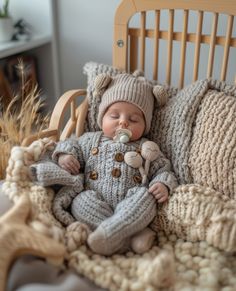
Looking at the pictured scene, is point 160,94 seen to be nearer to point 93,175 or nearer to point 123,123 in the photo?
point 123,123

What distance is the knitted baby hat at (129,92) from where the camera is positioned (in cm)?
114

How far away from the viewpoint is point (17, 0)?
1840mm

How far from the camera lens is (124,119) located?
3.70 feet

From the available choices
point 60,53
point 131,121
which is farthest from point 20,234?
point 60,53

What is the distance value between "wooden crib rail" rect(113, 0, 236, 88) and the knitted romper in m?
0.34

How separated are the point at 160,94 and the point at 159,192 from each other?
0.33m

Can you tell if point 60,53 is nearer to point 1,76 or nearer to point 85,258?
point 1,76

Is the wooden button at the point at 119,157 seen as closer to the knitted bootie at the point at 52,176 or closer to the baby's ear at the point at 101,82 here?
the knitted bootie at the point at 52,176

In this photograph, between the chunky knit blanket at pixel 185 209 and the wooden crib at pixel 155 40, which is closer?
the chunky knit blanket at pixel 185 209

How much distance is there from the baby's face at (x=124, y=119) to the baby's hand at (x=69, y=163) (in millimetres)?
136

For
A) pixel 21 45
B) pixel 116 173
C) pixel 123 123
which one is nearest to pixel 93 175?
pixel 116 173

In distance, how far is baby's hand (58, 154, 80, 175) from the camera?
3.62 feet

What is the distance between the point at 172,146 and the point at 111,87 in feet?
0.89

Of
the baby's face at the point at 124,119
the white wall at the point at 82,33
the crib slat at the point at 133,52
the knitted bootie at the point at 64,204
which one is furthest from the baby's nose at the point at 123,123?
the white wall at the point at 82,33
